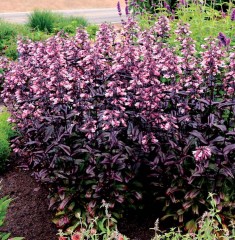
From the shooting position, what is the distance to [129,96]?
153 inches

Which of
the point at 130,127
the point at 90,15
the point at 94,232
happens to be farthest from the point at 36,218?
the point at 90,15

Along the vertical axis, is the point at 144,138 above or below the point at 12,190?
above

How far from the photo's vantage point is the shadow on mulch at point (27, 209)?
431 cm

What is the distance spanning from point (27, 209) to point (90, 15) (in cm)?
1795

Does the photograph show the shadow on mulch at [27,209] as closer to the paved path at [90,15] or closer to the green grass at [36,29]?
the green grass at [36,29]

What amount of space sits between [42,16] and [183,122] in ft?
30.9

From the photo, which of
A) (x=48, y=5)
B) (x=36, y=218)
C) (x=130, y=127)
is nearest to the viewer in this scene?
(x=130, y=127)

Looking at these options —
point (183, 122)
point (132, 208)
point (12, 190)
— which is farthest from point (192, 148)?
point (12, 190)

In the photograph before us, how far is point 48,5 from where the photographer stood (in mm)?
23781

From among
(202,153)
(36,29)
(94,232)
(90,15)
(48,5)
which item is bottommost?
(90,15)

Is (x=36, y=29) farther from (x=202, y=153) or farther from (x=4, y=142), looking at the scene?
(x=202, y=153)

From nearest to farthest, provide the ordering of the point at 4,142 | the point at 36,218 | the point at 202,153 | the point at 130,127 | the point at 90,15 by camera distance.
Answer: the point at 202,153
the point at 130,127
the point at 36,218
the point at 4,142
the point at 90,15

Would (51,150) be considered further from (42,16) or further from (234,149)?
(42,16)

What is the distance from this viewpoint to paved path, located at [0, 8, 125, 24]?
19.9 m
